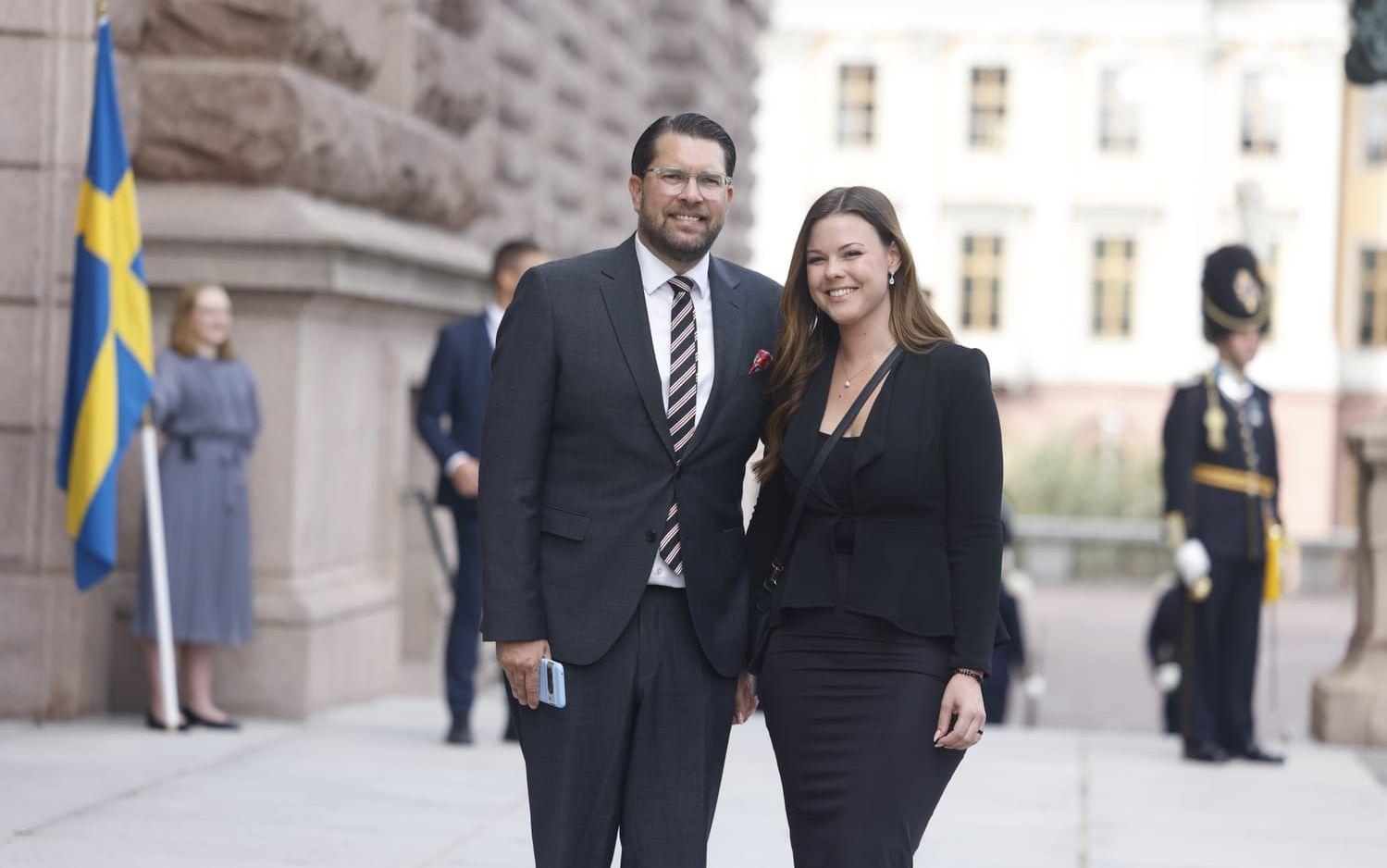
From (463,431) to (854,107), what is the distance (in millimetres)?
38247

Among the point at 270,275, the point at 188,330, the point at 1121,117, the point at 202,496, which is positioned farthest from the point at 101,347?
the point at 1121,117

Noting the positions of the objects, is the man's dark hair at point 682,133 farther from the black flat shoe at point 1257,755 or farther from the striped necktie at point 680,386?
the black flat shoe at point 1257,755

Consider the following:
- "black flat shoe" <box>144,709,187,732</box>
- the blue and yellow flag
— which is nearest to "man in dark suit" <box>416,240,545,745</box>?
"black flat shoe" <box>144,709,187,732</box>

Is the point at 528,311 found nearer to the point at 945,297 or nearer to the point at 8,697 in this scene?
the point at 8,697

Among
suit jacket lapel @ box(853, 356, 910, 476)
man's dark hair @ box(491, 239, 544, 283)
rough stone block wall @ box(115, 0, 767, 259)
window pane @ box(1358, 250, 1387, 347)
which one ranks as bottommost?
suit jacket lapel @ box(853, 356, 910, 476)

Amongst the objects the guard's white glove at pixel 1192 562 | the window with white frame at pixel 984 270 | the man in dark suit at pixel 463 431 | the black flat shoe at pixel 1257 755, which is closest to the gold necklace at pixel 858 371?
the man in dark suit at pixel 463 431

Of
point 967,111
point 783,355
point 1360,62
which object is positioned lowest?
point 783,355

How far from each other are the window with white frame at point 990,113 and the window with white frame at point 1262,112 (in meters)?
5.16

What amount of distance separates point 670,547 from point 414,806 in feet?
9.54

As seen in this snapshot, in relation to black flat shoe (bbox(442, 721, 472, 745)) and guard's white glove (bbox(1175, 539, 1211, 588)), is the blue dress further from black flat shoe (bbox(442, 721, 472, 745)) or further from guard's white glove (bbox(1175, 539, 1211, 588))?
guard's white glove (bbox(1175, 539, 1211, 588))

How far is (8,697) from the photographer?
824cm

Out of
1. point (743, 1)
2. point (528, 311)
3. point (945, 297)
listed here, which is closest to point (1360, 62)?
point (528, 311)

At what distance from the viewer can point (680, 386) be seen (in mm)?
4449

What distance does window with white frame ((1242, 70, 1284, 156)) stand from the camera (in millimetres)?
44312
